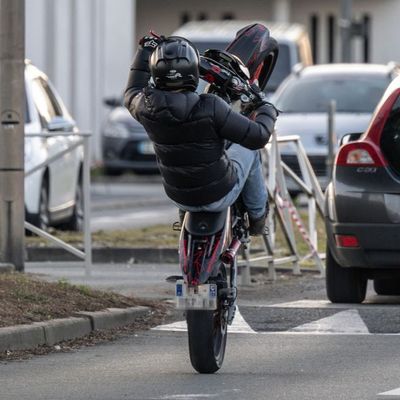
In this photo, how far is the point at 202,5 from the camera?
147ft

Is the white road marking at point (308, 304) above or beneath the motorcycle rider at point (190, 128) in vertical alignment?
beneath

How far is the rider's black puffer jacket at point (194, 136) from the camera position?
29.3 ft

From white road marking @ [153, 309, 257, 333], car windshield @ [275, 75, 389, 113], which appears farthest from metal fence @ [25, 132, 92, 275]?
car windshield @ [275, 75, 389, 113]

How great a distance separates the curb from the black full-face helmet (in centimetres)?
176

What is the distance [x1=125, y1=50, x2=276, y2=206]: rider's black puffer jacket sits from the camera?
29.3 feet

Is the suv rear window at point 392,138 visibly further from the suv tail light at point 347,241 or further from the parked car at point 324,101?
the parked car at point 324,101

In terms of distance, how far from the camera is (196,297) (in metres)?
8.95

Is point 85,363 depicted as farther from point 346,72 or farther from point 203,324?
point 346,72

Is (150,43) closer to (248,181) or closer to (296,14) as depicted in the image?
(248,181)

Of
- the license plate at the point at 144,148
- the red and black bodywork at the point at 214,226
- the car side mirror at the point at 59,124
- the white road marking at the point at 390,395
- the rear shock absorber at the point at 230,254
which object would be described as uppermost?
the red and black bodywork at the point at 214,226

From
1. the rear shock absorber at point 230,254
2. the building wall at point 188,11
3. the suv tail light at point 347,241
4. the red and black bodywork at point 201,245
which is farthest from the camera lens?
the building wall at point 188,11

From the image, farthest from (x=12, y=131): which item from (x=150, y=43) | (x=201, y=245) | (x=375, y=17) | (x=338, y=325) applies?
(x=375, y=17)

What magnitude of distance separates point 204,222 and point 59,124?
8.75 metres

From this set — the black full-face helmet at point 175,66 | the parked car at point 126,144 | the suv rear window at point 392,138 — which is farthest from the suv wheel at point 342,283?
the parked car at point 126,144
